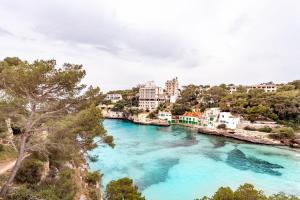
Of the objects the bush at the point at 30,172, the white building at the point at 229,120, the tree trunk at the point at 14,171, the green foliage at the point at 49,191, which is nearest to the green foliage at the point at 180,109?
the white building at the point at 229,120

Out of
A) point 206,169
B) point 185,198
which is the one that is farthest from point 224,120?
point 185,198

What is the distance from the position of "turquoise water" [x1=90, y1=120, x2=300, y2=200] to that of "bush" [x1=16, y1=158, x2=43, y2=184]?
7860 millimetres

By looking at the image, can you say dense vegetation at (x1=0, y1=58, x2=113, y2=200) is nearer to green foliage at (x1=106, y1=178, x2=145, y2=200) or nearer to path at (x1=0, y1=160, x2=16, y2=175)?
path at (x1=0, y1=160, x2=16, y2=175)

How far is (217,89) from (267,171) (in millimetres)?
41957

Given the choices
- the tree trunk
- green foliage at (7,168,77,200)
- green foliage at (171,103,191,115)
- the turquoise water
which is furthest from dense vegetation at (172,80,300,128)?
the tree trunk

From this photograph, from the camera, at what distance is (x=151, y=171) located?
21.2 metres

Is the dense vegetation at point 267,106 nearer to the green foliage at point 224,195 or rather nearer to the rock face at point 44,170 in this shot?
the green foliage at point 224,195

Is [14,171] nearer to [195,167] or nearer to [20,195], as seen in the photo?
[20,195]

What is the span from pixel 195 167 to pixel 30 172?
54.4 feet

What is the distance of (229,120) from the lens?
1725 inches

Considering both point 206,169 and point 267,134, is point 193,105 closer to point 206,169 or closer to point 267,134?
point 267,134

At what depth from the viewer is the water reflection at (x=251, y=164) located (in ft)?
74.6

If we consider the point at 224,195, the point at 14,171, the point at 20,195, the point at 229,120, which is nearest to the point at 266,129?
the point at 229,120

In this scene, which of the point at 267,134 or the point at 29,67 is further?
the point at 267,134
